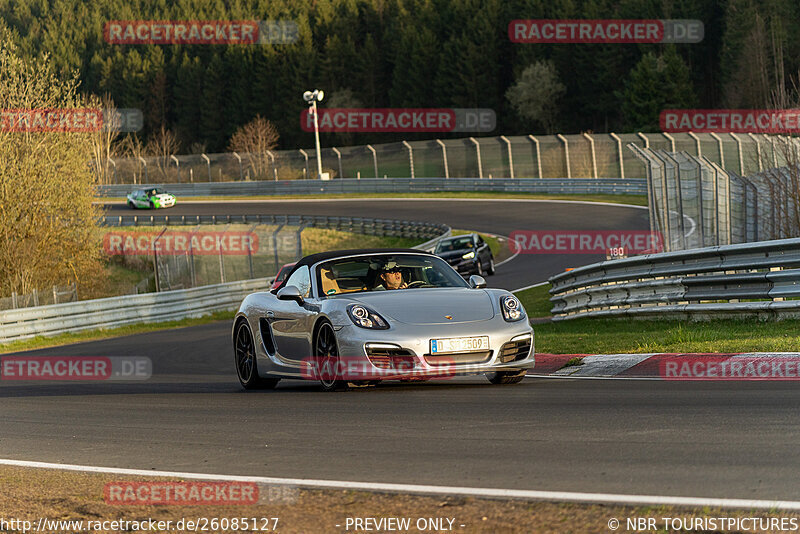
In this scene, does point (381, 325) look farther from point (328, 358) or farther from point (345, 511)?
point (345, 511)

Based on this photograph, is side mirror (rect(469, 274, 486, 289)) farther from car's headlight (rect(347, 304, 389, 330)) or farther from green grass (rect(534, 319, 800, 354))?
green grass (rect(534, 319, 800, 354))

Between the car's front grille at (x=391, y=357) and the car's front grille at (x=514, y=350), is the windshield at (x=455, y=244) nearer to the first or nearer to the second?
the car's front grille at (x=514, y=350)

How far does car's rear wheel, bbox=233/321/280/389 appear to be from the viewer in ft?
36.9

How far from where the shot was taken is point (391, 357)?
29.2ft

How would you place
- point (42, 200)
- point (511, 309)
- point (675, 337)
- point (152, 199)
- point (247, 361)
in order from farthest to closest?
point (152, 199), point (42, 200), point (675, 337), point (247, 361), point (511, 309)

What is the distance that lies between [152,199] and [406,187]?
669 inches

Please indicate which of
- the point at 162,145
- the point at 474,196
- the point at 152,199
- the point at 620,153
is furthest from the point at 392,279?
the point at 162,145

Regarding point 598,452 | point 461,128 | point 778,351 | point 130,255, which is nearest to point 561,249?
point 130,255

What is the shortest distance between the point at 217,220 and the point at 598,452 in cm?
4986

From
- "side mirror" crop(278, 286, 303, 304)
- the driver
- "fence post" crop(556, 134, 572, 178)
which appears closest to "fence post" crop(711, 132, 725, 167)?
"fence post" crop(556, 134, 572, 178)

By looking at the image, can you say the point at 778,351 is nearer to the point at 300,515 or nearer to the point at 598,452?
the point at 598,452

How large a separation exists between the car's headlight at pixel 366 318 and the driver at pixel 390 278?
0.97 meters

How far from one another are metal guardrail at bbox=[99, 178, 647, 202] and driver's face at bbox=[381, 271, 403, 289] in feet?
140

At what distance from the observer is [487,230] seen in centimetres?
4581
